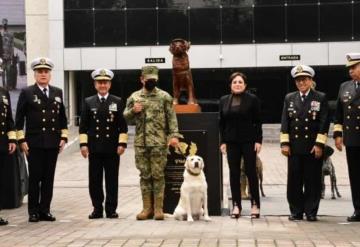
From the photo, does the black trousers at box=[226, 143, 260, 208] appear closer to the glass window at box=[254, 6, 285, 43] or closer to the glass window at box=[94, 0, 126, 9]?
the glass window at box=[254, 6, 285, 43]

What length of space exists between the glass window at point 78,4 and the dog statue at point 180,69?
87.5 feet

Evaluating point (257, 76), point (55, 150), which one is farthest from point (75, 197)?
point (257, 76)

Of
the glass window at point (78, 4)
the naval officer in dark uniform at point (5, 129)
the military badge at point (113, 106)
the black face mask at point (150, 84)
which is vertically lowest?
the naval officer in dark uniform at point (5, 129)

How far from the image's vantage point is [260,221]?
898 cm

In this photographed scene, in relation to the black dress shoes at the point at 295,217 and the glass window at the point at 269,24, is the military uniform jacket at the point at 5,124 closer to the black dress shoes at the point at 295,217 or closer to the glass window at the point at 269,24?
the black dress shoes at the point at 295,217

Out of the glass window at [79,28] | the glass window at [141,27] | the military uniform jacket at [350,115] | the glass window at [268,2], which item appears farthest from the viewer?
the glass window at [79,28]

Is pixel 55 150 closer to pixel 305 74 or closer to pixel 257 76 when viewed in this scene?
pixel 305 74

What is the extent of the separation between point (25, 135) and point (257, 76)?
29802mm

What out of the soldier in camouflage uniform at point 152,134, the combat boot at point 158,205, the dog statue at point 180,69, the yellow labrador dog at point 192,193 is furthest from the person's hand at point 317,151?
the dog statue at point 180,69

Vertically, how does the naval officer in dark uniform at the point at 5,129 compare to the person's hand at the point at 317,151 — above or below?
above

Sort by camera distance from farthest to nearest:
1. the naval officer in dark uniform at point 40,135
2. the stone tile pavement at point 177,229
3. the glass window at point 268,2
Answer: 1. the glass window at point 268,2
2. the naval officer in dark uniform at point 40,135
3. the stone tile pavement at point 177,229

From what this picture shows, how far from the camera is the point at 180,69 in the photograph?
1029 cm

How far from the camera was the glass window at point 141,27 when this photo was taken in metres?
36.0

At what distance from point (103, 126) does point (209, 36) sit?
27247mm
